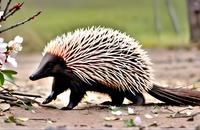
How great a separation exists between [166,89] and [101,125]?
6.03 ft

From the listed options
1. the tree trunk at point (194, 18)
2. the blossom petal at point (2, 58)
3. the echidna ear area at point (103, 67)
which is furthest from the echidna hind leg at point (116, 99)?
the tree trunk at point (194, 18)

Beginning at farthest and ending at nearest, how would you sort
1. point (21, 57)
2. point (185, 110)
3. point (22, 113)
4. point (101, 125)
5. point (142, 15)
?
point (142, 15) < point (21, 57) < point (185, 110) < point (22, 113) < point (101, 125)

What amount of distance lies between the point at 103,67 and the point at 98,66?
6 centimetres

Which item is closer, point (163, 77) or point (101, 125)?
point (101, 125)

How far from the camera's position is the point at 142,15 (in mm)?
49719

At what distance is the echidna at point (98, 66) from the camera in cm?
836

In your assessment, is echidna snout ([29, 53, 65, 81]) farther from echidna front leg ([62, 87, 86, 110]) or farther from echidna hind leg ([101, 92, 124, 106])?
echidna hind leg ([101, 92, 124, 106])

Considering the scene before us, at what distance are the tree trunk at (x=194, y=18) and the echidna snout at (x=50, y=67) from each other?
16.7 metres

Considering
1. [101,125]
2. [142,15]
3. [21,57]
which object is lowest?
[101,125]

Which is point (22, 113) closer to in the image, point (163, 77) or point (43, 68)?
point (43, 68)

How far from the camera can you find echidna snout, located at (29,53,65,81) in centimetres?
829

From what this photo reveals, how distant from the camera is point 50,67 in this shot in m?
8.35

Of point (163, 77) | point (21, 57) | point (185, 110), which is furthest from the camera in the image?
point (21, 57)

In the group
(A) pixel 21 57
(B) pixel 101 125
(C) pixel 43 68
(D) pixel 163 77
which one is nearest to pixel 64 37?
(C) pixel 43 68
